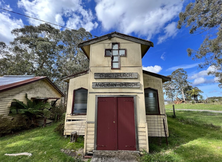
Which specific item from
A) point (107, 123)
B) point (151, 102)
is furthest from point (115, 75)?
point (151, 102)

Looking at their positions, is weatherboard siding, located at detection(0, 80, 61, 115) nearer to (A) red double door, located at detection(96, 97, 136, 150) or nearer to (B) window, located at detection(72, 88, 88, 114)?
(B) window, located at detection(72, 88, 88, 114)

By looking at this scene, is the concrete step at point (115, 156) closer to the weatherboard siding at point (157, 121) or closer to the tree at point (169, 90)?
the weatherboard siding at point (157, 121)

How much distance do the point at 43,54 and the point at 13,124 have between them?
18730 millimetres

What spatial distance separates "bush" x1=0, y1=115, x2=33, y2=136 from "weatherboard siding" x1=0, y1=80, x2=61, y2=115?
100 cm

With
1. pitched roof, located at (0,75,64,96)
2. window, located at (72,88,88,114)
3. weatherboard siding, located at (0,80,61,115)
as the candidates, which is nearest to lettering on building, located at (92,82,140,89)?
window, located at (72,88,88,114)

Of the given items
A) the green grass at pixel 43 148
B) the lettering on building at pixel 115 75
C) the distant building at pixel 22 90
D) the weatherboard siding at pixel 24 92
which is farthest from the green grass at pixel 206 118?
the weatherboard siding at pixel 24 92

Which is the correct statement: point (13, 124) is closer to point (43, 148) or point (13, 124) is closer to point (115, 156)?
point (43, 148)

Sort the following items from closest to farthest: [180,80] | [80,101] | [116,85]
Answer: [116,85] → [80,101] → [180,80]

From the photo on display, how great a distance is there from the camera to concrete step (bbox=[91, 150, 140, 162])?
3.96m

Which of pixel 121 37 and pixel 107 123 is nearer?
pixel 107 123

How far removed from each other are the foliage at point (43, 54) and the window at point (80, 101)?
16353 millimetres

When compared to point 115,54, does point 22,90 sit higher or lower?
lower

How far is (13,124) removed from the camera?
24.0 feet

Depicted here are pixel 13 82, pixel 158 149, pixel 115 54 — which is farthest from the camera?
pixel 13 82
